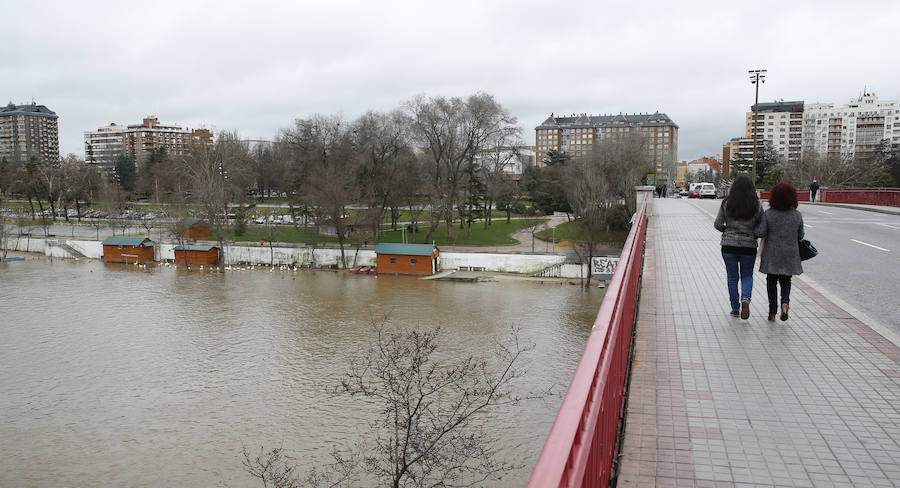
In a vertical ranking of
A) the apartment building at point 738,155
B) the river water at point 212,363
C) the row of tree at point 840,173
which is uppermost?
the apartment building at point 738,155

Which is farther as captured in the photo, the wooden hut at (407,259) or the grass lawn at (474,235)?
the grass lawn at (474,235)

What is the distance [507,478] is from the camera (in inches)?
573

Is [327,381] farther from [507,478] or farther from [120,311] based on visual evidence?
[120,311]

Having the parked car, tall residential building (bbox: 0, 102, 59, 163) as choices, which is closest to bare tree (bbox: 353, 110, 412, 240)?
the parked car

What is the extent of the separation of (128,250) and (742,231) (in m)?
56.0

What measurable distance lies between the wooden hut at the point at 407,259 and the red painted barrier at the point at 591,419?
40.1 meters

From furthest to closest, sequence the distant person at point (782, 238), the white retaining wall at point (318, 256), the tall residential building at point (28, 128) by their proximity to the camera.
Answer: the tall residential building at point (28, 128), the white retaining wall at point (318, 256), the distant person at point (782, 238)

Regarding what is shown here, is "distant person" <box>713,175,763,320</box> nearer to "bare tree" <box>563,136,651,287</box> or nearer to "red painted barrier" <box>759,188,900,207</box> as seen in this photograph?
"red painted barrier" <box>759,188,900,207</box>

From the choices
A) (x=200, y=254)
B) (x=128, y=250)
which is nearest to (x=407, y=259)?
(x=200, y=254)

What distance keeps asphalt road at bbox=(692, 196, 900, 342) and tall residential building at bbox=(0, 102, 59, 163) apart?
19076 cm

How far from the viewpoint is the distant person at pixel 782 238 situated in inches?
269

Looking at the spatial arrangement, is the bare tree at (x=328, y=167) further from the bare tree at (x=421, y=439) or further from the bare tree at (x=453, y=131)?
the bare tree at (x=421, y=439)

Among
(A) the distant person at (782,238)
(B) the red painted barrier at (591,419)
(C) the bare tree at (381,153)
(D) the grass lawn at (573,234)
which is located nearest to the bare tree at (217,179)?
(C) the bare tree at (381,153)

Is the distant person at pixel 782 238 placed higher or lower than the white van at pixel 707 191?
lower
